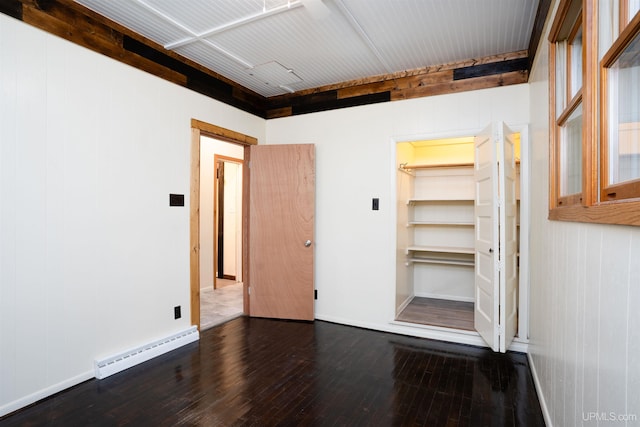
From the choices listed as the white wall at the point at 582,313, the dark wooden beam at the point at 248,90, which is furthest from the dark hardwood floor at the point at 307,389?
the dark wooden beam at the point at 248,90

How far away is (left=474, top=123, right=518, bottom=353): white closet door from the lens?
2799 mm

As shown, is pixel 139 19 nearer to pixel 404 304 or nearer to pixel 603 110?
pixel 603 110

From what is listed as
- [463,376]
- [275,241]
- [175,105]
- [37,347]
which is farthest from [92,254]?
[463,376]

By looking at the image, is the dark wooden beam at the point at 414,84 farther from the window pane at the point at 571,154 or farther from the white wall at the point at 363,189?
the window pane at the point at 571,154

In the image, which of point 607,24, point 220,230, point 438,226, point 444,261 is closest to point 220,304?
point 220,230

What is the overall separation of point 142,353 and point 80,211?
132 cm

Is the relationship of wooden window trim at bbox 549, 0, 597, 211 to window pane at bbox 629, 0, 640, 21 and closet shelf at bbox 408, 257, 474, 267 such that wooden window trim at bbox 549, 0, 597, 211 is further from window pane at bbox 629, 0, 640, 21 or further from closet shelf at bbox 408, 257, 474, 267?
closet shelf at bbox 408, 257, 474, 267

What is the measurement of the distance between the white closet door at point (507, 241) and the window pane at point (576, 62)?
3.20 feet

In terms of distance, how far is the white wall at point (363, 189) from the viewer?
353 cm

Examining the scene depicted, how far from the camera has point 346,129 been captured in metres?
3.98

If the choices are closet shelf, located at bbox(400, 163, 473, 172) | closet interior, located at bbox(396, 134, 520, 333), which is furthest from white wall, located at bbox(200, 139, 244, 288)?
closet interior, located at bbox(396, 134, 520, 333)

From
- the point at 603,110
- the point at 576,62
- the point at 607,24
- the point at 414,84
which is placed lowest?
the point at 603,110

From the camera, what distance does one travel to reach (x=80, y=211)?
2527 millimetres

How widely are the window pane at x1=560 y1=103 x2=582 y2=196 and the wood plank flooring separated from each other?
198 cm
